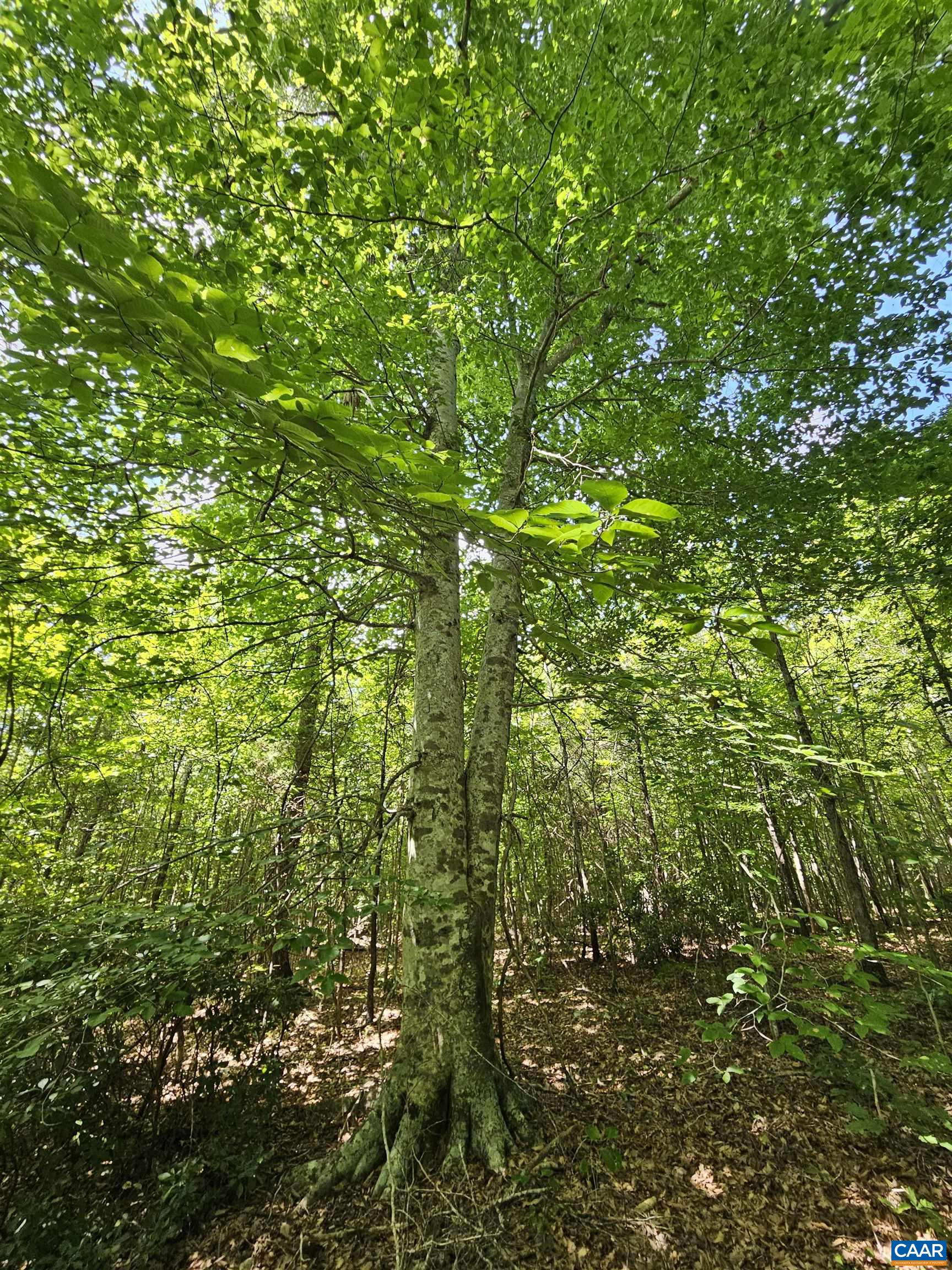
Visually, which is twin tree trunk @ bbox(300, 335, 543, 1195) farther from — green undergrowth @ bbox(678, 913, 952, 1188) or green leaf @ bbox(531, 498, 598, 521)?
green undergrowth @ bbox(678, 913, 952, 1188)

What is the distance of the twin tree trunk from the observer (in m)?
Answer: 2.66

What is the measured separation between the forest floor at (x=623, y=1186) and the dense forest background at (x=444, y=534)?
3 cm

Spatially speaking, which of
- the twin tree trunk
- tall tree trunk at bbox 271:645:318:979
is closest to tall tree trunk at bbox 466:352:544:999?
the twin tree trunk

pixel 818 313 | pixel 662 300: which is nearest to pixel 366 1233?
pixel 818 313

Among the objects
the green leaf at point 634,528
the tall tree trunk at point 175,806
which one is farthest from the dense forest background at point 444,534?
the tall tree trunk at point 175,806

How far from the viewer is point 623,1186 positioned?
111 inches

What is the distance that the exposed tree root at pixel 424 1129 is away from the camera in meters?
2.58

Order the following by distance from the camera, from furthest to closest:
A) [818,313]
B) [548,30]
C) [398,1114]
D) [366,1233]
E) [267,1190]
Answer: [818,313]
[548,30]
[267,1190]
[398,1114]
[366,1233]

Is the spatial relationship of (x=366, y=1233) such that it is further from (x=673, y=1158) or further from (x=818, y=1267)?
(x=818, y=1267)

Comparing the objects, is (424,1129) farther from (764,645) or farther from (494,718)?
(764,645)

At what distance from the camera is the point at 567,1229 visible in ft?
8.14

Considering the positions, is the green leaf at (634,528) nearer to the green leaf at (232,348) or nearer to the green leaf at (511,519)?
the green leaf at (511,519)

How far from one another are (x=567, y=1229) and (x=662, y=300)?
676 centimetres

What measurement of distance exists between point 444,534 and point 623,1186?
3.83m
